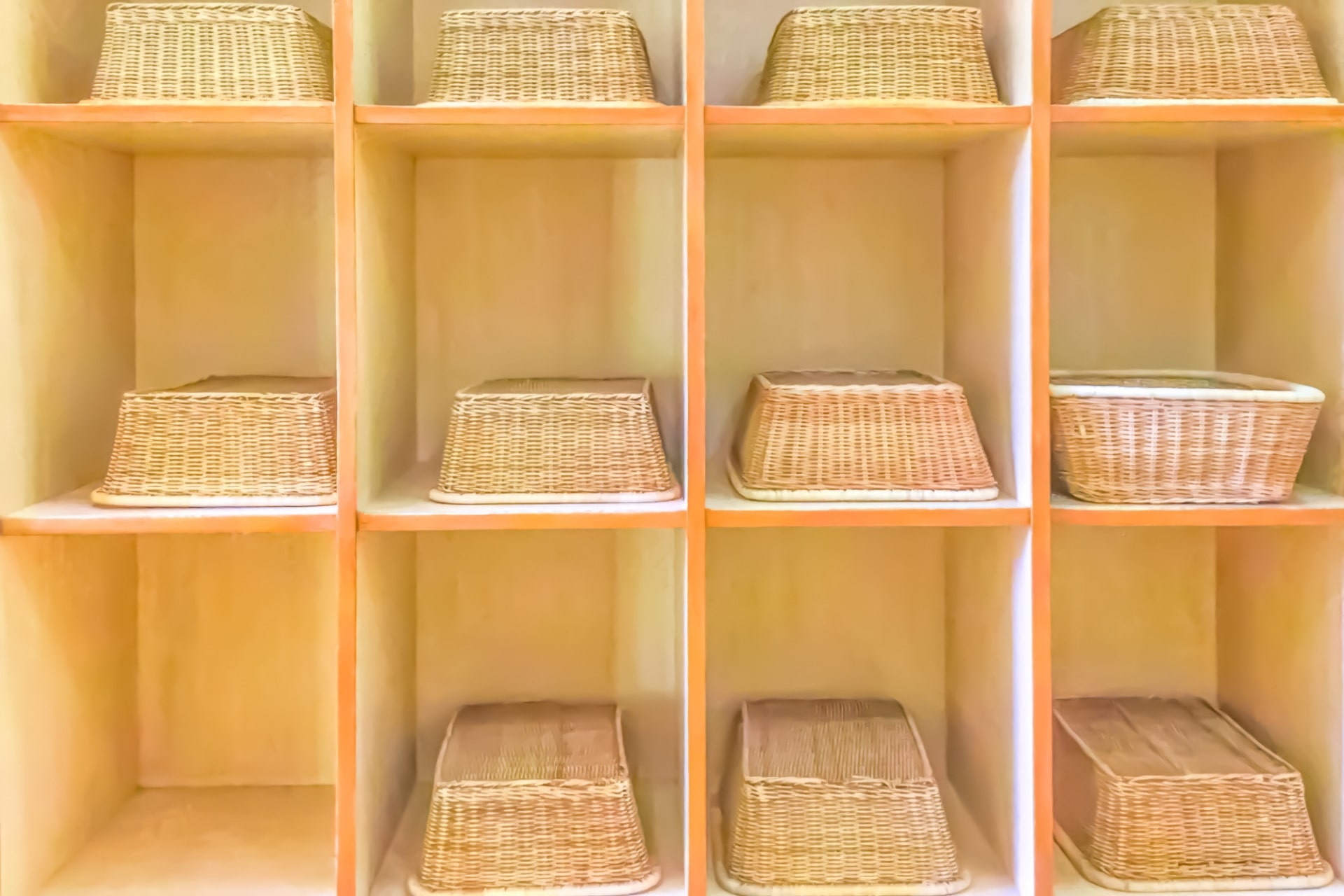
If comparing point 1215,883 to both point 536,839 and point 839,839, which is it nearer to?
point 839,839

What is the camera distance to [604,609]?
1833 millimetres

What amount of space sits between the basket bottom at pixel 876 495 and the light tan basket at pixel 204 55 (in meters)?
0.75

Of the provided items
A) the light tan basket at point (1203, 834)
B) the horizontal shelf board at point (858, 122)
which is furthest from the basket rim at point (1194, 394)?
the light tan basket at point (1203, 834)

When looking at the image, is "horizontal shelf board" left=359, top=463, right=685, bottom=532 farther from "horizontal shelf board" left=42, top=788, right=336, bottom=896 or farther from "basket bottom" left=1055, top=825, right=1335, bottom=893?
"basket bottom" left=1055, top=825, right=1335, bottom=893

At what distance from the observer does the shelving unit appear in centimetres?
142

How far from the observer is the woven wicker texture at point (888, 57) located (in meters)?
1.46

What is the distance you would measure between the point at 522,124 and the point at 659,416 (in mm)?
479

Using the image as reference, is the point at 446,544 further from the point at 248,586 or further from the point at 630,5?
the point at 630,5

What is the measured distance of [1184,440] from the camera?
1437 millimetres

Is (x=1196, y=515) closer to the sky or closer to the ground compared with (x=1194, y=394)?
closer to the ground

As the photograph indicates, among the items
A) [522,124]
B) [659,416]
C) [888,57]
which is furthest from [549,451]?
[888,57]

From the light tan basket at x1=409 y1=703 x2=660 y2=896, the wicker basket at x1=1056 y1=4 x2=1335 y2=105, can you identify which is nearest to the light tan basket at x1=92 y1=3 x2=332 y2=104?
the light tan basket at x1=409 y1=703 x2=660 y2=896

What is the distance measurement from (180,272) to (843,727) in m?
1.18

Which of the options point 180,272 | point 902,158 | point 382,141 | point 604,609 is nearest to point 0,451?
point 180,272
